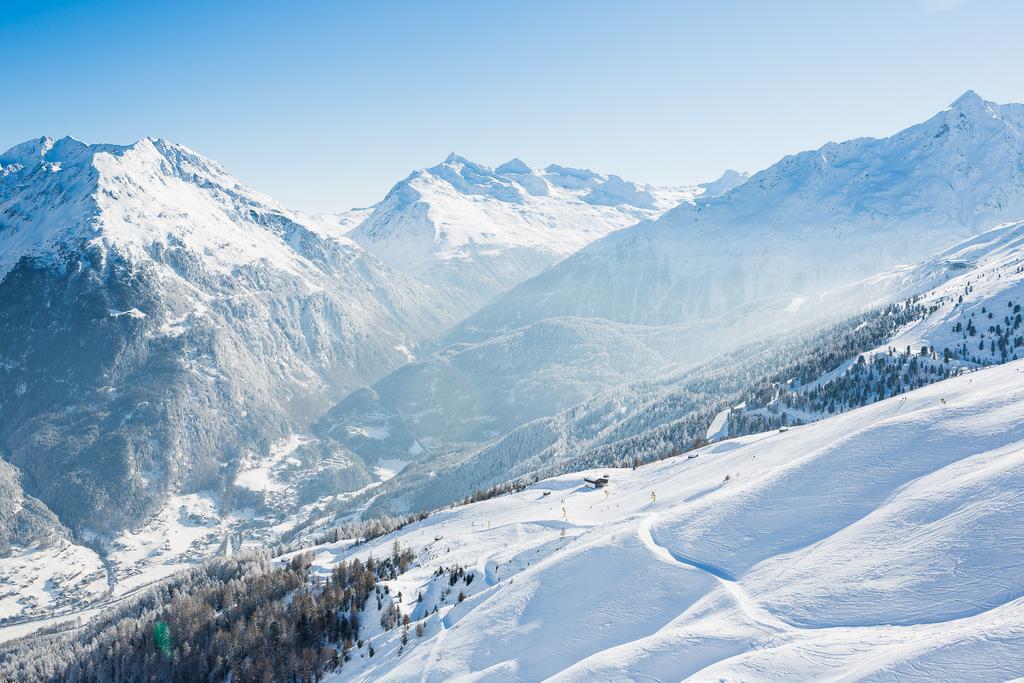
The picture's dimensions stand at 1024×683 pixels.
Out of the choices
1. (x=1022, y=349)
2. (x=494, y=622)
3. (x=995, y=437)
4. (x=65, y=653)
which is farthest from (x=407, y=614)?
(x=1022, y=349)

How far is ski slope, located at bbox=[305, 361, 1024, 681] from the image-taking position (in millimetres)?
29953

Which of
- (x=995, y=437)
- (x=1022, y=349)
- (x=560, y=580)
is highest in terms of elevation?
(x=995, y=437)

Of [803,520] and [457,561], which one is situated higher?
[803,520]

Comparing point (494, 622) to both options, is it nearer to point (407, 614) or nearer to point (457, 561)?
point (407, 614)

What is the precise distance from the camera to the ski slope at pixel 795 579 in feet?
98.3

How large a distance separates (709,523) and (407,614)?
40.6m

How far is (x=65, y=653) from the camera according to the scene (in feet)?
421

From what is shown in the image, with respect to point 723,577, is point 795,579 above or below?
above

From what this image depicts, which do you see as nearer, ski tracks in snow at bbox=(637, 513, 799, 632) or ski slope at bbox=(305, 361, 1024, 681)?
ski slope at bbox=(305, 361, 1024, 681)

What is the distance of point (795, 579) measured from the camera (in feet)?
128

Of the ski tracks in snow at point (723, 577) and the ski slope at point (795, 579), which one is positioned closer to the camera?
the ski slope at point (795, 579)

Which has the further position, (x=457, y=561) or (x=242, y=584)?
(x=242, y=584)

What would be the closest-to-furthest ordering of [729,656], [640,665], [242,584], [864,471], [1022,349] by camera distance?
1. [729,656]
2. [640,665]
3. [864,471]
4. [242,584]
5. [1022,349]

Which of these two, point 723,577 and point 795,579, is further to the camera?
point 723,577
